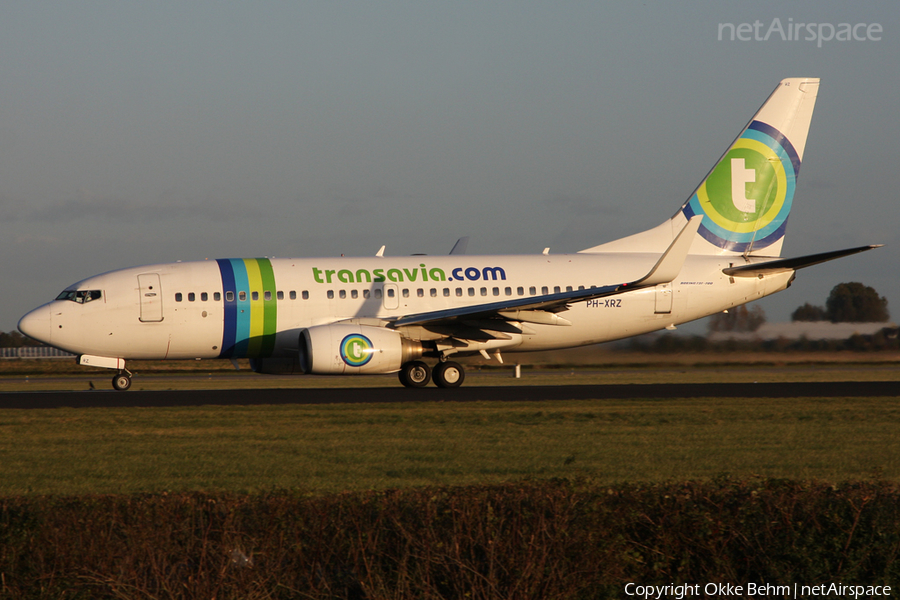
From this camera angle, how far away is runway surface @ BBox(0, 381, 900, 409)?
19391 millimetres

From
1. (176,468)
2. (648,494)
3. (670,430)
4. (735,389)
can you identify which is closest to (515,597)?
(648,494)

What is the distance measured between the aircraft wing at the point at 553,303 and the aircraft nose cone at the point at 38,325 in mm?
8846

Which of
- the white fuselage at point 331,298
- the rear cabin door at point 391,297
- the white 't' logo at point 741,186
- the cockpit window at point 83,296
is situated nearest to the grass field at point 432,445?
the white fuselage at point 331,298

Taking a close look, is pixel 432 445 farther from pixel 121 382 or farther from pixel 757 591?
pixel 121 382

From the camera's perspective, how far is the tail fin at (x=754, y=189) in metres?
25.9

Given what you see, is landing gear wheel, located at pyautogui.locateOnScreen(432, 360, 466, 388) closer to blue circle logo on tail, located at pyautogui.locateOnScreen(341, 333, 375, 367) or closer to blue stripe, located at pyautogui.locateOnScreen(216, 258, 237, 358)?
blue circle logo on tail, located at pyautogui.locateOnScreen(341, 333, 375, 367)

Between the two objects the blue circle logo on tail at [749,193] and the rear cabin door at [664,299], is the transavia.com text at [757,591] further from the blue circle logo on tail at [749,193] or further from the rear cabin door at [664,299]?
the blue circle logo on tail at [749,193]

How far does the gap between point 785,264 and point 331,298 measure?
39.2 ft

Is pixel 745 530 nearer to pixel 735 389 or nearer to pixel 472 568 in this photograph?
pixel 472 568

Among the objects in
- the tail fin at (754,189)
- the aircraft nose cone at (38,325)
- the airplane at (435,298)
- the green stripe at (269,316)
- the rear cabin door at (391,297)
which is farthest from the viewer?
the tail fin at (754,189)

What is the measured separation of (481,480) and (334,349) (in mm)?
12463

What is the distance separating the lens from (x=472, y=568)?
18.8 feet

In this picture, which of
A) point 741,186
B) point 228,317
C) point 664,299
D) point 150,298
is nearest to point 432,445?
point 228,317

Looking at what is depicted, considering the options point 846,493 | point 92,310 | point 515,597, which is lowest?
point 515,597
